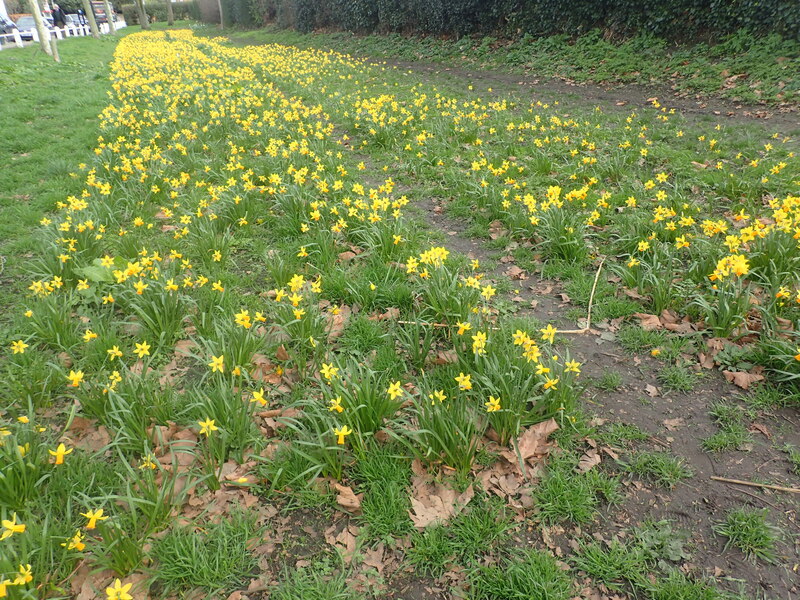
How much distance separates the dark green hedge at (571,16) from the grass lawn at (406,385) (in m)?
5.39

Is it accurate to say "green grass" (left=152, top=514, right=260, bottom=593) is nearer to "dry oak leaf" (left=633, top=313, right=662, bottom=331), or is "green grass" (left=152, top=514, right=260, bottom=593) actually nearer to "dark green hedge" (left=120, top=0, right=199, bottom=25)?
"dry oak leaf" (left=633, top=313, right=662, bottom=331)

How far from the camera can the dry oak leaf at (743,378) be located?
8.80 ft

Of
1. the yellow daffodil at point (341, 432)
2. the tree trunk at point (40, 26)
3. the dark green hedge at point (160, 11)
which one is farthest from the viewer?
the dark green hedge at point (160, 11)

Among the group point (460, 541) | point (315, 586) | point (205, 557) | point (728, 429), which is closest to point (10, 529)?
point (205, 557)

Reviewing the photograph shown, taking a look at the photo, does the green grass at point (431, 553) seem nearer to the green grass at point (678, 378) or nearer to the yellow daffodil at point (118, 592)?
the yellow daffodil at point (118, 592)

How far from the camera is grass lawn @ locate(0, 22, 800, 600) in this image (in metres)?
1.95

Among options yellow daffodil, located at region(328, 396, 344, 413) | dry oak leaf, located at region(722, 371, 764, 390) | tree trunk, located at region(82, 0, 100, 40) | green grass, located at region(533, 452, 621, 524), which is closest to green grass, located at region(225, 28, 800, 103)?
dry oak leaf, located at region(722, 371, 764, 390)

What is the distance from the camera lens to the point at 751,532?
1.97 metres

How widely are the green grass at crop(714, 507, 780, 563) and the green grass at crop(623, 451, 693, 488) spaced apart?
9.2 inches

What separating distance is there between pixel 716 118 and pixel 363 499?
25.5 feet

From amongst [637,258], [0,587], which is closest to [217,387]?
[0,587]

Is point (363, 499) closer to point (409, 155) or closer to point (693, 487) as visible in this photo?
point (693, 487)

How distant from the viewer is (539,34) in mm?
13375

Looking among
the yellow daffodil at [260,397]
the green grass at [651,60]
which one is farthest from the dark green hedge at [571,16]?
the yellow daffodil at [260,397]
